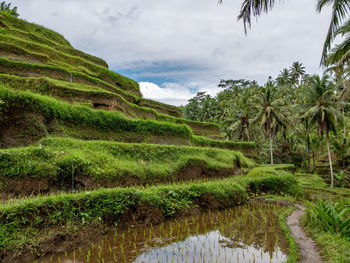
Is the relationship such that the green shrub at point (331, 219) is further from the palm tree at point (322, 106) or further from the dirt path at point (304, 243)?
the palm tree at point (322, 106)

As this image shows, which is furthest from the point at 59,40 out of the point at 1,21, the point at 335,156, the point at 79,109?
the point at 335,156

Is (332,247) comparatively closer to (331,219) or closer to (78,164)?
(331,219)

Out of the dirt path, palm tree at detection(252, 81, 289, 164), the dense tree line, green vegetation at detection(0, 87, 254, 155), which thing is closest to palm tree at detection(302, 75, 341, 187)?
the dense tree line

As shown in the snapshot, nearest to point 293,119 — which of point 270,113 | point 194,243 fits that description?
point 270,113

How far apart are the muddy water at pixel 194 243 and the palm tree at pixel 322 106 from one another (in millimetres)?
15227

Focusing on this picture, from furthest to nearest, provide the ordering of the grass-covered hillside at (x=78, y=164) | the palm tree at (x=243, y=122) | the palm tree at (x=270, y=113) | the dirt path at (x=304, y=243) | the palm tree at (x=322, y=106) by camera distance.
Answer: the palm tree at (x=243, y=122) < the palm tree at (x=270, y=113) < the palm tree at (x=322, y=106) < the grass-covered hillside at (x=78, y=164) < the dirt path at (x=304, y=243)

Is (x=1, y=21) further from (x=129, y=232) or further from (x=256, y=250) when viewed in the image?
(x=256, y=250)

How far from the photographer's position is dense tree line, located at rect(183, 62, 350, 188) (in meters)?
19.4

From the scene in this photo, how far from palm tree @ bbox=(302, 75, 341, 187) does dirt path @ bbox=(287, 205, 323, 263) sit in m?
14.5

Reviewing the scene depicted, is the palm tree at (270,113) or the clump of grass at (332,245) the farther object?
the palm tree at (270,113)

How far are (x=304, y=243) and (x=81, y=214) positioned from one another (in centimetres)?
561

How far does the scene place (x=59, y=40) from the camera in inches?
830

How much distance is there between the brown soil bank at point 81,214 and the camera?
4430 mm

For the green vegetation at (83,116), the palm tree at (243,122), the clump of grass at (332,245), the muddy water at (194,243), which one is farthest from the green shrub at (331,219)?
the palm tree at (243,122)
